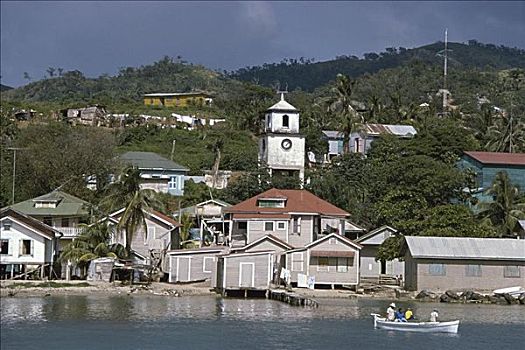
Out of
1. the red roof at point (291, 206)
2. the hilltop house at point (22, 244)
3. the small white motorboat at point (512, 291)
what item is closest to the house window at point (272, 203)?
the red roof at point (291, 206)

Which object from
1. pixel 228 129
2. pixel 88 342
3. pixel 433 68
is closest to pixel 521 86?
pixel 433 68

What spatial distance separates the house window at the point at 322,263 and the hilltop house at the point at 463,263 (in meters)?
5.49

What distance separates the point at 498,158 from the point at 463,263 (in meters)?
25.1

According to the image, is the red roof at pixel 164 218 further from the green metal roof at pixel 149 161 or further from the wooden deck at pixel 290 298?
the green metal roof at pixel 149 161

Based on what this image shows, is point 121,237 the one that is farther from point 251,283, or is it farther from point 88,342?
point 88,342

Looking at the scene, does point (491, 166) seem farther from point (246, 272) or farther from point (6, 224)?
point (6, 224)

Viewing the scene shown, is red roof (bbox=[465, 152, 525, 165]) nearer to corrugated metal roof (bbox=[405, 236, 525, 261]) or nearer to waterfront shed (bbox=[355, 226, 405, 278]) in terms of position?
waterfront shed (bbox=[355, 226, 405, 278])

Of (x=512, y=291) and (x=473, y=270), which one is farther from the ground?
(x=473, y=270)

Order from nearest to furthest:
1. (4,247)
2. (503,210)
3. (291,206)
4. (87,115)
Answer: (4,247), (291,206), (503,210), (87,115)

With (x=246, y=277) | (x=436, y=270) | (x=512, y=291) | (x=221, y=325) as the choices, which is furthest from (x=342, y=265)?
(x=221, y=325)

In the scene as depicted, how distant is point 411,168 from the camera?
67062mm

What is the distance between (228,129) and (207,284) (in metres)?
49.9

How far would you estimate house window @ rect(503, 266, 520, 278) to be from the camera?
189ft

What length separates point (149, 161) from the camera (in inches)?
3322
